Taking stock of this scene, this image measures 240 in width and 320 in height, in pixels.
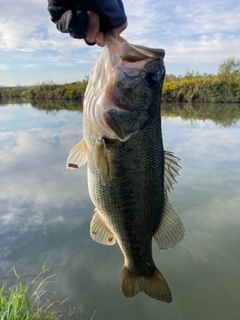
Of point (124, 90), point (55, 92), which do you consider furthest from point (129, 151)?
point (55, 92)

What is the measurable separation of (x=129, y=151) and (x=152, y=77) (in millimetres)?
403

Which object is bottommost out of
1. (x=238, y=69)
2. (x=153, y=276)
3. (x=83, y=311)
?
(x=83, y=311)

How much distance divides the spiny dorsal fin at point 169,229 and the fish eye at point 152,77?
70cm

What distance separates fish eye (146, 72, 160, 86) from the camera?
1.61 metres

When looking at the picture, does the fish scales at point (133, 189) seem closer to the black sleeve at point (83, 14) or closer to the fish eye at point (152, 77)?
the fish eye at point (152, 77)

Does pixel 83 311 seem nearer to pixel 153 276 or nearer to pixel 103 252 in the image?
pixel 103 252

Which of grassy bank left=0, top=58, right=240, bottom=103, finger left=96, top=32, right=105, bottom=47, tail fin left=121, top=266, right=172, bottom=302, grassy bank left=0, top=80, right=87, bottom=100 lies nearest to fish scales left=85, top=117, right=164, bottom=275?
tail fin left=121, top=266, right=172, bottom=302

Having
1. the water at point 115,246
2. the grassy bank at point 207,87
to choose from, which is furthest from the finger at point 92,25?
the grassy bank at point 207,87

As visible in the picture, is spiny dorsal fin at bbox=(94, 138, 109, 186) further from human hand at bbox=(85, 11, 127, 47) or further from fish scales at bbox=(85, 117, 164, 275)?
human hand at bbox=(85, 11, 127, 47)

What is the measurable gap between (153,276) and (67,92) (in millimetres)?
36180

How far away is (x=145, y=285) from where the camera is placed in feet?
6.58

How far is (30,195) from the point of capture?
7.73 meters

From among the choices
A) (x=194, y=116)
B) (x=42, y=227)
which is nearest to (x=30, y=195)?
(x=42, y=227)

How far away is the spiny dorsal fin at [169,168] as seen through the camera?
186 centimetres
